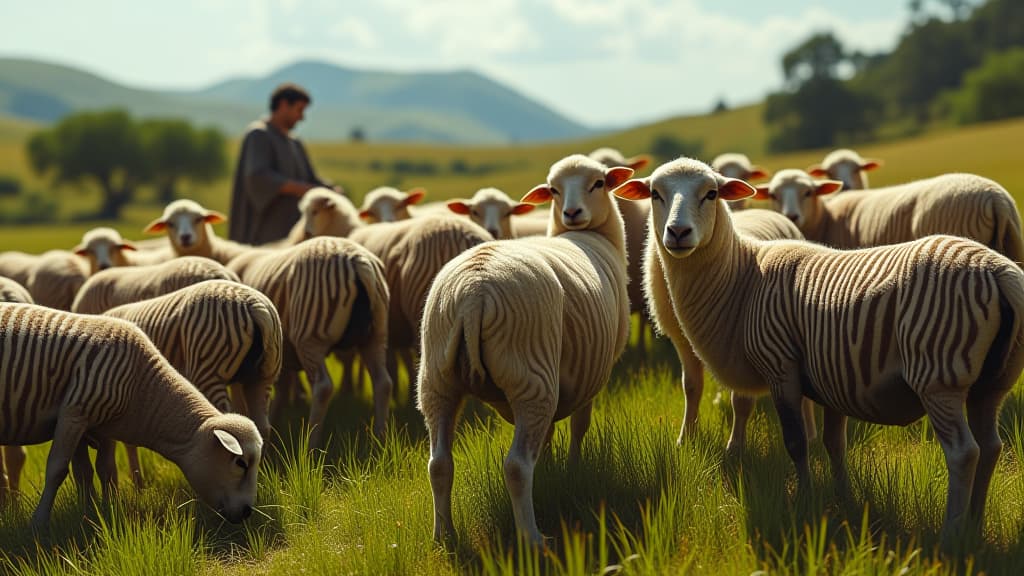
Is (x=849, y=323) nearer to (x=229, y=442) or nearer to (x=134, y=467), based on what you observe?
(x=229, y=442)

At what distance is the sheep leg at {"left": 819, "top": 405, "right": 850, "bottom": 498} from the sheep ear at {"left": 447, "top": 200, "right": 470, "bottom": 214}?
434cm

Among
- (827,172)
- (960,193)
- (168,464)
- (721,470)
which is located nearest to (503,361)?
(721,470)

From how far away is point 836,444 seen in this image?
5.23m

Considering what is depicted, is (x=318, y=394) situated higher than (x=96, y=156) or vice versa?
(x=318, y=394)

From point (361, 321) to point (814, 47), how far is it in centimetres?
8993

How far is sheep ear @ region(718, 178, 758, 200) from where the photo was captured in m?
5.48

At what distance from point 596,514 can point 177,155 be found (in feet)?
279

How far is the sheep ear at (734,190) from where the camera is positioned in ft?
18.0

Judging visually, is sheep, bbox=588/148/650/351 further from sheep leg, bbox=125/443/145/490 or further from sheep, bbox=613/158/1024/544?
sheep leg, bbox=125/443/145/490

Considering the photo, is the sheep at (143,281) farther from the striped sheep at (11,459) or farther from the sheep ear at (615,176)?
the sheep ear at (615,176)

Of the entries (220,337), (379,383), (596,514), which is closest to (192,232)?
(379,383)

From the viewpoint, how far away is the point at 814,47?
8981 centimetres

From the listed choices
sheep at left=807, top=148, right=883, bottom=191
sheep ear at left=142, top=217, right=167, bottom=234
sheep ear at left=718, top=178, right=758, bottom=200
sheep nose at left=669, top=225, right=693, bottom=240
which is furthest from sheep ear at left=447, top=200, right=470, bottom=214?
sheep at left=807, top=148, right=883, bottom=191

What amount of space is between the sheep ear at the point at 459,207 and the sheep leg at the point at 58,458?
3851 mm
